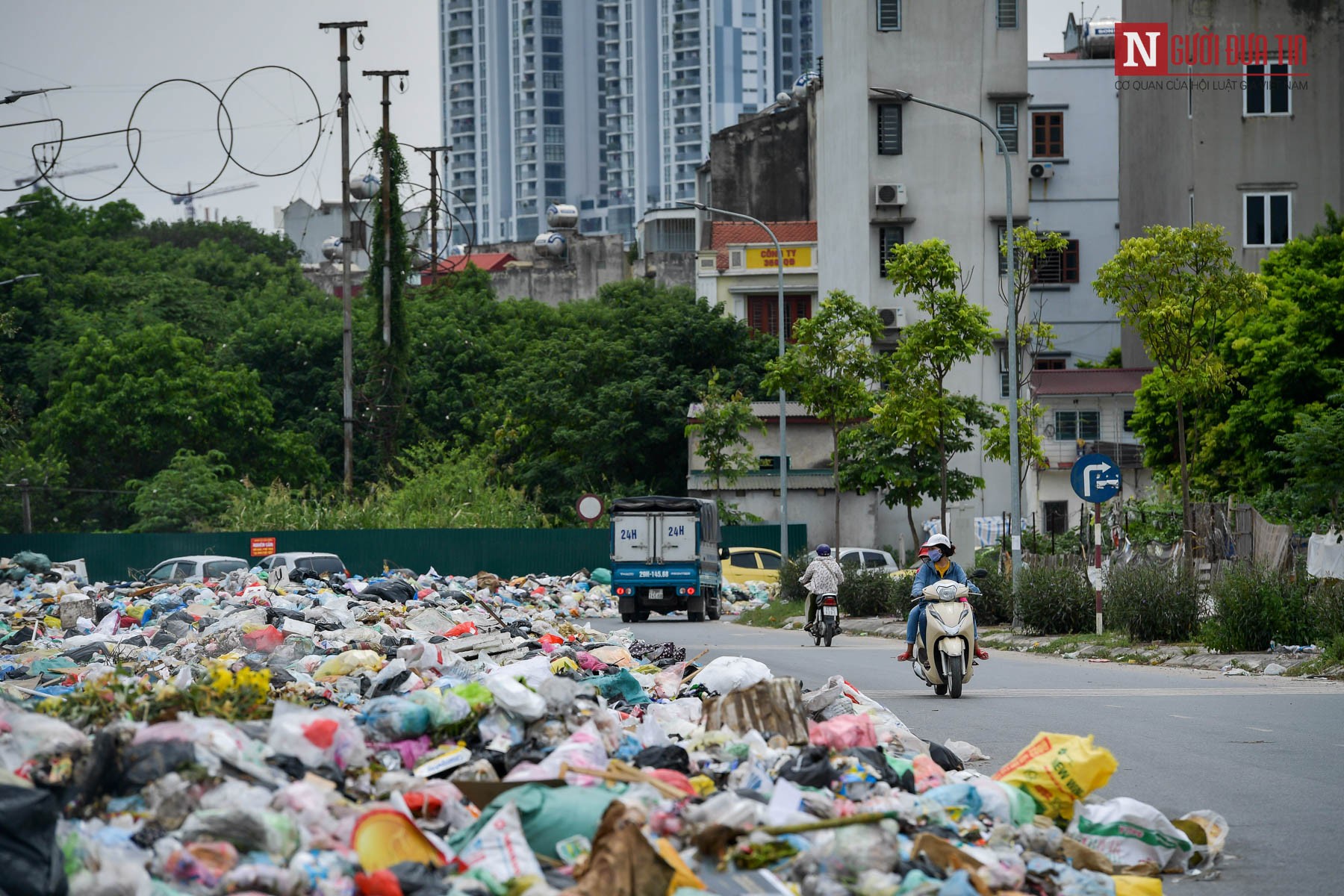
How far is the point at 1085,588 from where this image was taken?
78.7 feet

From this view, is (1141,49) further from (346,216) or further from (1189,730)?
(1189,730)

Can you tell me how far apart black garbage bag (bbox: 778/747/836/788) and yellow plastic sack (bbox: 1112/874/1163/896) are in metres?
1.48

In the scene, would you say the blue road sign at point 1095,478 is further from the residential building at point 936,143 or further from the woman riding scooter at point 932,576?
the residential building at point 936,143

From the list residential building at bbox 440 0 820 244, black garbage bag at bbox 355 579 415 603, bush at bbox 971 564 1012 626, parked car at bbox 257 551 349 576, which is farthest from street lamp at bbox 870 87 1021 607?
residential building at bbox 440 0 820 244

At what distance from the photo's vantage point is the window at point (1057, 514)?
51844mm

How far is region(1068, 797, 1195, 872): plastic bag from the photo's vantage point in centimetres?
719

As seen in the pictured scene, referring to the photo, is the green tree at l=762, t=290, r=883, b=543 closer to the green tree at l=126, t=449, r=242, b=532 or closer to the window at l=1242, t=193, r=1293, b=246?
the window at l=1242, t=193, r=1293, b=246

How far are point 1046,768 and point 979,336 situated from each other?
25.3 metres

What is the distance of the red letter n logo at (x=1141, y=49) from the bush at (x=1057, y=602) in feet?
94.9

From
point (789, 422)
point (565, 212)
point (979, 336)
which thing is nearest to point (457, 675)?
point (979, 336)

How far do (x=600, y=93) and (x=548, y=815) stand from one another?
16148 centimetres

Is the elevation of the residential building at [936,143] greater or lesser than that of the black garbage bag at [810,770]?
greater

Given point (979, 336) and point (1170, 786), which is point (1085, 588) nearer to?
point (979, 336)

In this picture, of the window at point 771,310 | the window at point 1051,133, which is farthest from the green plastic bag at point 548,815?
the window at point 1051,133
